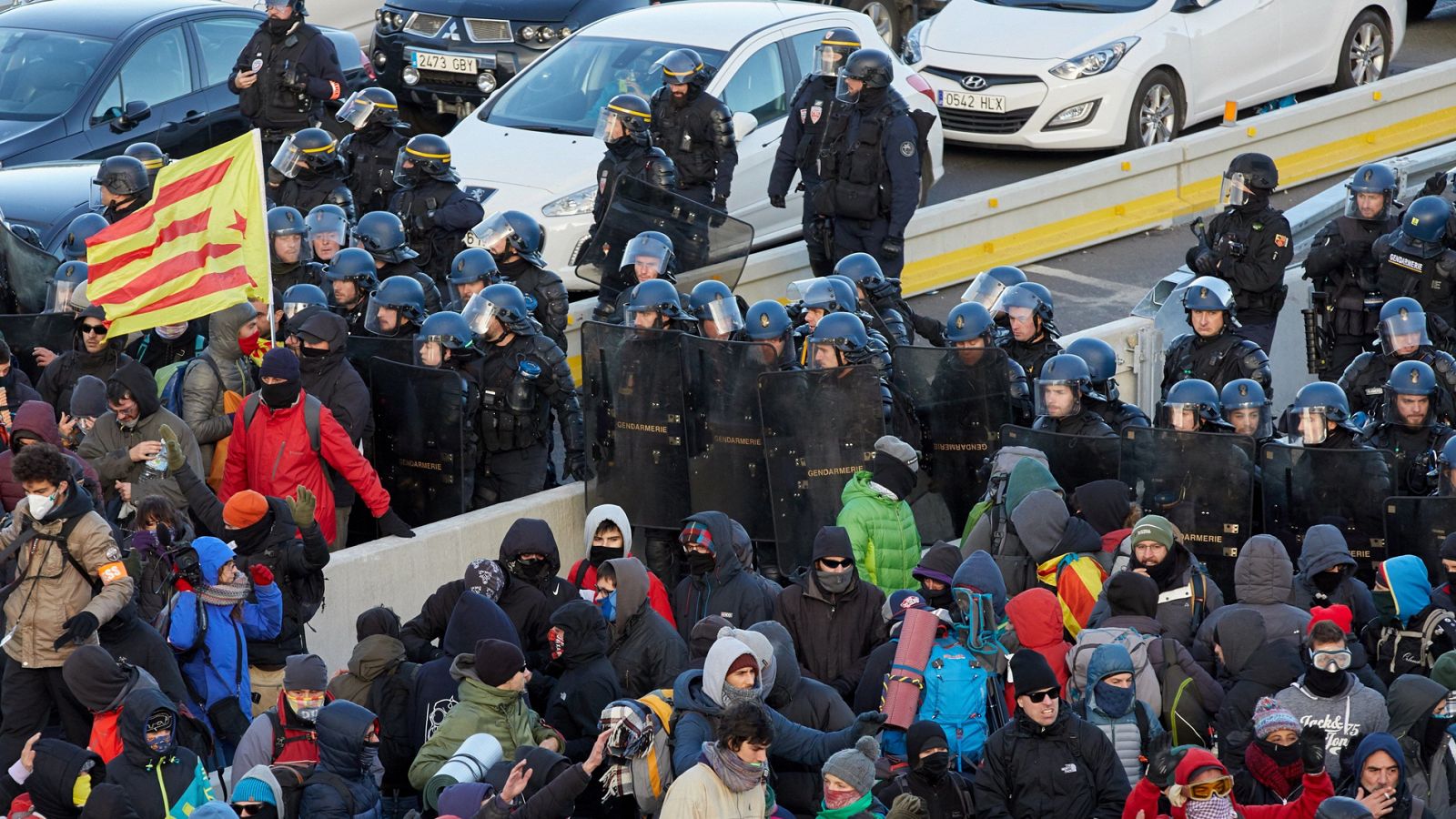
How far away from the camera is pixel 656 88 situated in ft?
51.1

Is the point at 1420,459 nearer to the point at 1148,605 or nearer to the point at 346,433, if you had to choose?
the point at 1148,605

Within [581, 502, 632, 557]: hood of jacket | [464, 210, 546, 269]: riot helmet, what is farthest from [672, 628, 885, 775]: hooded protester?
[464, 210, 546, 269]: riot helmet

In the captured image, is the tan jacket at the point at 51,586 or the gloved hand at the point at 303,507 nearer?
the tan jacket at the point at 51,586

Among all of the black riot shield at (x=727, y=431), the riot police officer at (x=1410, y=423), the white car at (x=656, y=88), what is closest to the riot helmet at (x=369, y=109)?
the white car at (x=656, y=88)

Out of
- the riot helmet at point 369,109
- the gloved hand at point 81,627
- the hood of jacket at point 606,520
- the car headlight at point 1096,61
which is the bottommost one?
the hood of jacket at point 606,520

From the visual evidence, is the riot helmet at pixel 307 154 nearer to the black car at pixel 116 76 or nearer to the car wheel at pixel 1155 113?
the black car at pixel 116 76

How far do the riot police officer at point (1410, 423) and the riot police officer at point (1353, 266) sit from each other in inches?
93.4

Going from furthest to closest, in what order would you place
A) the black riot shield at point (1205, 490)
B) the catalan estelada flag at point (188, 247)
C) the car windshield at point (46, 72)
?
the car windshield at point (46, 72)
the catalan estelada flag at point (188, 247)
the black riot shield at point (1205, 490)

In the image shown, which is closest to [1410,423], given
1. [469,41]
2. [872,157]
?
[872,157]

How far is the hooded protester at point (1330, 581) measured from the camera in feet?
33.6

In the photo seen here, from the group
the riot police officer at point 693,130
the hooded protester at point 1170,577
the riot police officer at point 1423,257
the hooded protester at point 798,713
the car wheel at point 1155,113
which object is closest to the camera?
the hooded protester at point 798,713

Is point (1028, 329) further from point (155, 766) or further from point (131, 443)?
point (155, 766)

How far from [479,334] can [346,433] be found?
935mm

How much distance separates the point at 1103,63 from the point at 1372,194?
305cm
